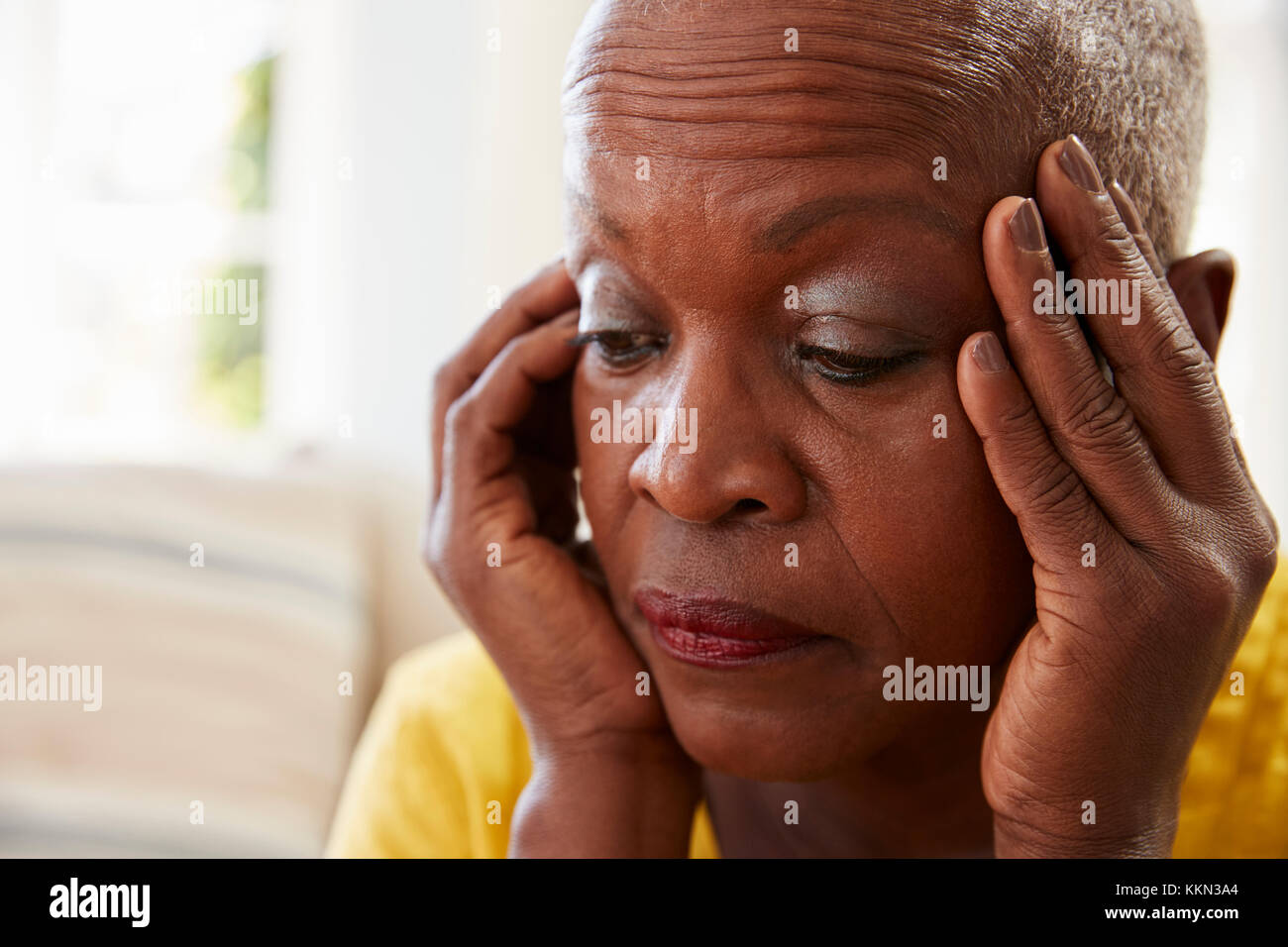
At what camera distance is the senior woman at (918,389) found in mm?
870

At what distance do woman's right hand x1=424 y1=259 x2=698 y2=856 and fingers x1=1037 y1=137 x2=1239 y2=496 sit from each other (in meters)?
0.50

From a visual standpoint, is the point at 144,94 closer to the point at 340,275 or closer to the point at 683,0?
the point at 340,275

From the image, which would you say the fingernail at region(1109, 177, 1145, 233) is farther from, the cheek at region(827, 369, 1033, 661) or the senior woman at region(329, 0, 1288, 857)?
the cheek at region(827, 369, 1033, 661)

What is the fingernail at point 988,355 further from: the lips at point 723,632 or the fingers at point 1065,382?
the lips at point 723,632

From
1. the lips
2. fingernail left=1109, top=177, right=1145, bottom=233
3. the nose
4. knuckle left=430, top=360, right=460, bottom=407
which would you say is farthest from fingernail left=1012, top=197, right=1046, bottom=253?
knuckle left=430, top=360, right=460, bottom=407

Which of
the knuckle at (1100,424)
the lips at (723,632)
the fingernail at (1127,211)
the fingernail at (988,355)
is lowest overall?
the lips at (723,632)

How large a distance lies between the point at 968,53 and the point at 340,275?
2057 mm

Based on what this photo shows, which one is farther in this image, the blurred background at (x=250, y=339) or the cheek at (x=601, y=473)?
the blurred background at (x=250, y=339)

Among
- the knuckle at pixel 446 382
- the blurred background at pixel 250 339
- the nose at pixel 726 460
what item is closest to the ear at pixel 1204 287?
the nose at pixel 726 460

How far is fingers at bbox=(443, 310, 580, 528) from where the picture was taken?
3.98 ft

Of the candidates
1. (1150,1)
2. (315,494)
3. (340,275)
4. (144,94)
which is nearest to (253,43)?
(144,94)

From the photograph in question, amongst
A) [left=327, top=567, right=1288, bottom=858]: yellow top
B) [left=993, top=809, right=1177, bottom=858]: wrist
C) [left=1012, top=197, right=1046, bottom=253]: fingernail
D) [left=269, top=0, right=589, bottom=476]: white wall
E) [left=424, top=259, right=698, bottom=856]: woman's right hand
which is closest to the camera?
[left=1012, top=197, right=1046, bottom=253]: fingernail

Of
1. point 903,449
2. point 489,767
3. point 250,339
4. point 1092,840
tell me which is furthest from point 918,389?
point 250,339

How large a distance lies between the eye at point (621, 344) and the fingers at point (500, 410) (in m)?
0.13
